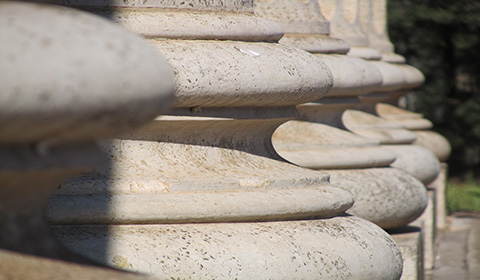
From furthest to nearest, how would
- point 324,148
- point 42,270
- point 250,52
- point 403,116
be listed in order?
point 403,116, point 324,148, point 250,52, point 42,270

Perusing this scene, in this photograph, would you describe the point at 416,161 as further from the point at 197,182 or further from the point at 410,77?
the point at 197,182

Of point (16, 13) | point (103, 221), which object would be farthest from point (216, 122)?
point (16, 13)

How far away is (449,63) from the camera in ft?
110

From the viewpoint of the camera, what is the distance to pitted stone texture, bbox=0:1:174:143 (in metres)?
2.16

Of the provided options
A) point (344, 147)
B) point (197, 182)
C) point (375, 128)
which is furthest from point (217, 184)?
point (375, 128)

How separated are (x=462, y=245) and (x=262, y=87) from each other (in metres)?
9.53

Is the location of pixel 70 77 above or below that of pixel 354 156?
above

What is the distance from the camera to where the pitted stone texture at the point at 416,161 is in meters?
11.2

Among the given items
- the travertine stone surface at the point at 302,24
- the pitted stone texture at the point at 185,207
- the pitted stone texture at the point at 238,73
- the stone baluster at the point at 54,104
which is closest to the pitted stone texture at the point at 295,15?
the travertine stone surface at the point at 302,24

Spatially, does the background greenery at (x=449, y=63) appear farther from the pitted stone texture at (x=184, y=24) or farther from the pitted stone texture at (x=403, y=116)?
the pitted stone texture at (x=184, y=24)

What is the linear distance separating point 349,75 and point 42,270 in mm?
6158

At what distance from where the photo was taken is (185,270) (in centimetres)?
398

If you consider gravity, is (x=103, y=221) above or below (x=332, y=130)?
above

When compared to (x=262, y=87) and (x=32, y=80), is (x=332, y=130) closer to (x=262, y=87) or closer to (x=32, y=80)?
(x=262, y=87)
